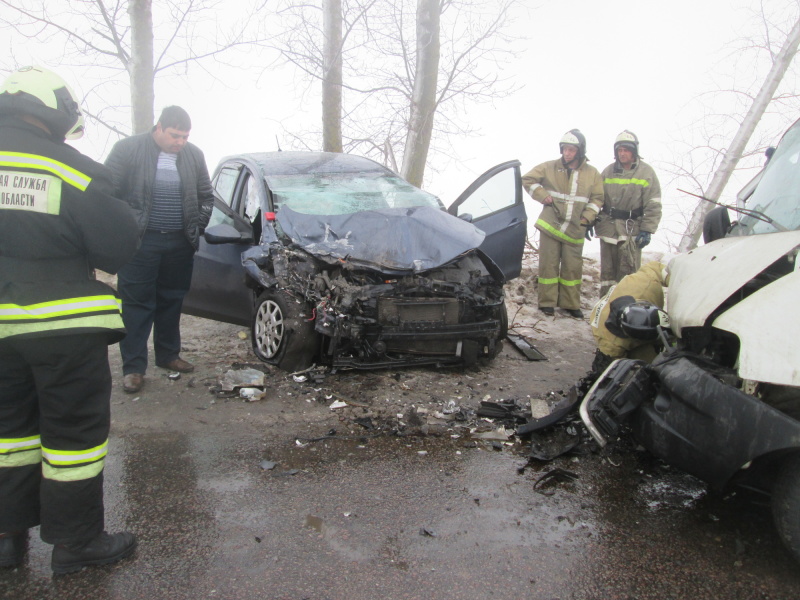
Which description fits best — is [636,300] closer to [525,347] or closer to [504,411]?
[504,411]

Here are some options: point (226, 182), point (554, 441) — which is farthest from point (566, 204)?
point (554, 441)

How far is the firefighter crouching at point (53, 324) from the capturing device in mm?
2174

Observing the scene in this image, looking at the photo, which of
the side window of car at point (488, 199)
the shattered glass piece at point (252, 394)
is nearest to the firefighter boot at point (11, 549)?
the shattered glass piece at point (252, 394)

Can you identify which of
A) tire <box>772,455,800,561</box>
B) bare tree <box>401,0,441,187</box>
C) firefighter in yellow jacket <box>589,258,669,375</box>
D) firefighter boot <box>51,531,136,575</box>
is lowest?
firefighter boot <box>51,531,136,575</box>

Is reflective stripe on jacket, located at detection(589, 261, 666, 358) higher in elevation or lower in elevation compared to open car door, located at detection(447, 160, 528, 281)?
lower

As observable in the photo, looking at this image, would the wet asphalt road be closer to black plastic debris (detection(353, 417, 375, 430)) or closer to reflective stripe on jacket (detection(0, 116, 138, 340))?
black plastic debris (detection(353, 417, 375, 430))

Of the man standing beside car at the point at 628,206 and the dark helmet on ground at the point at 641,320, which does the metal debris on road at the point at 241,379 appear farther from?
the man standing beside car at the point at 628,206

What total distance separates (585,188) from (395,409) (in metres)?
4.19

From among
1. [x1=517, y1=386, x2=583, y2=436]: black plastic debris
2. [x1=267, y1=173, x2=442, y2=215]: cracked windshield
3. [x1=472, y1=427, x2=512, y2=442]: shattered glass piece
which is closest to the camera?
[x1=517, y1=386, x2=583, y2=436]: black plastic debris

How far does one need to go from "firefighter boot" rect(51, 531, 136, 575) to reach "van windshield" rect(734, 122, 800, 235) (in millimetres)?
3299

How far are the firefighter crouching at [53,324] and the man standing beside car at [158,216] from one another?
1.83m

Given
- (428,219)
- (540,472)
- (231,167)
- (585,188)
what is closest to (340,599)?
(540,472)

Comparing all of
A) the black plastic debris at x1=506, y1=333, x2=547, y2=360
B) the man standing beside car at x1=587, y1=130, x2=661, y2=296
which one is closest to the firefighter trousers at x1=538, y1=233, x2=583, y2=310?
the man standing beside car at x1=587, y1=130, x2=661, y2=296

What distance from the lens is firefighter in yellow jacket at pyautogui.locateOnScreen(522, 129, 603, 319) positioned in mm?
6977
